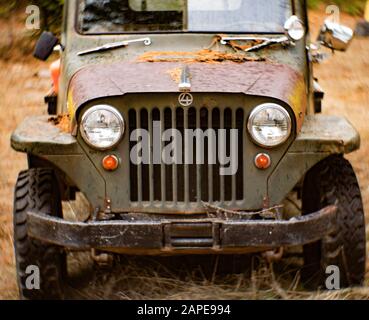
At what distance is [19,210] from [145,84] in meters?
0.95

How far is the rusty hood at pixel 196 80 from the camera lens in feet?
15.1

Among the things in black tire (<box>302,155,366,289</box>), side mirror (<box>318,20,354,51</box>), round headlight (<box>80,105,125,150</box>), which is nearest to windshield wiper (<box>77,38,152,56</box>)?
round headlight (<box>80,105,125,150</box>)

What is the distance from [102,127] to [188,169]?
47 centimetres

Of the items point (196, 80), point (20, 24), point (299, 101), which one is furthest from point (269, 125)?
point (20, 24)

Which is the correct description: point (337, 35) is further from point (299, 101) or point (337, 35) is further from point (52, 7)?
point (52, 7)

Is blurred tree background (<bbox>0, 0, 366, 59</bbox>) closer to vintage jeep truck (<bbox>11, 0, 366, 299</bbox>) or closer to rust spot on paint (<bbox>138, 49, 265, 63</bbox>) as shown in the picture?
rust spot on paint (<bbox>138, 49, 265, 63</bbox>)

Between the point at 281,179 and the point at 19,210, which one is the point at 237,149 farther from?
the point at 19,210

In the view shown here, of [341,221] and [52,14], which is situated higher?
[341,221]

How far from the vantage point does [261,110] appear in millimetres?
4574

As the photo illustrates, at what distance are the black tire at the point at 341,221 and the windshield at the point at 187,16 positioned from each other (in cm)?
98

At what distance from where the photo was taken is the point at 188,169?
15.3ft

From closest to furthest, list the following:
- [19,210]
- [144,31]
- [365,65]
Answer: [19,210], [144,31], [365,65]

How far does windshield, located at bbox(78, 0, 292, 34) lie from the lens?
548 cm

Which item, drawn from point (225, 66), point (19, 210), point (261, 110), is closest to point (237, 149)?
point (261, 110)
